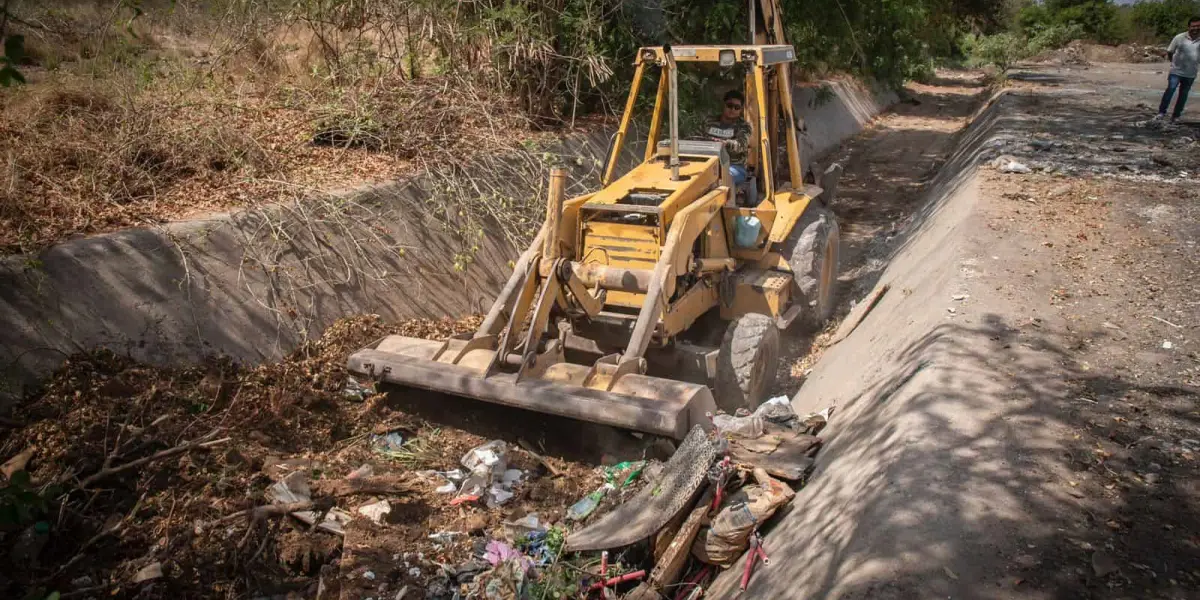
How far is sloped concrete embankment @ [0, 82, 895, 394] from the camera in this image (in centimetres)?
571

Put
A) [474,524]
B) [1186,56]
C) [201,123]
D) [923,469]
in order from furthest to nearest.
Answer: [1186,56] → [201,123] → [474,524] → [923,469]

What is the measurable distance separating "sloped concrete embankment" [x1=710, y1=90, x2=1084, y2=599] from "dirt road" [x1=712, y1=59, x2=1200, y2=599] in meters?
0.01

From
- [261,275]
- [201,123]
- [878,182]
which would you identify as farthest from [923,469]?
[878,182]

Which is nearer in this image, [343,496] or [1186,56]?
[343,496]

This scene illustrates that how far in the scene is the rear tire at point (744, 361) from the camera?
651 centimetres

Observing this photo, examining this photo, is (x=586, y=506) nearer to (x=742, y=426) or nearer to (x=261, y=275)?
(x=742, y=426)

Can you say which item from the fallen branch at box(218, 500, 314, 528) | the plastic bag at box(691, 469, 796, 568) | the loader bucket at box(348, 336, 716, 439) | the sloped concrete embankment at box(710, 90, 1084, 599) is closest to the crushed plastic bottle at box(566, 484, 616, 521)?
the loader bucket at box(348, 336, 716, 439)

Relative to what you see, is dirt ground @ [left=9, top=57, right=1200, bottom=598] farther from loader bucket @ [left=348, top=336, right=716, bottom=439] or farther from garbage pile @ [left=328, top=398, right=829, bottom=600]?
loader bucket @ [left=348, top=336, right=716, bottom=439]

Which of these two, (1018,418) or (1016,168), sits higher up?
(1016,168)

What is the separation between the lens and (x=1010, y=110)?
17594mm

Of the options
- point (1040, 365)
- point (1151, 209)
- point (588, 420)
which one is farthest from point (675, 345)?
point (1151, 209)

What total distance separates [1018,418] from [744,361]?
7.61 ft

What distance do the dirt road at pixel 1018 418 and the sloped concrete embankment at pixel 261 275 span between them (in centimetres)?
381

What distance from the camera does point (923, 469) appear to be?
411cm
